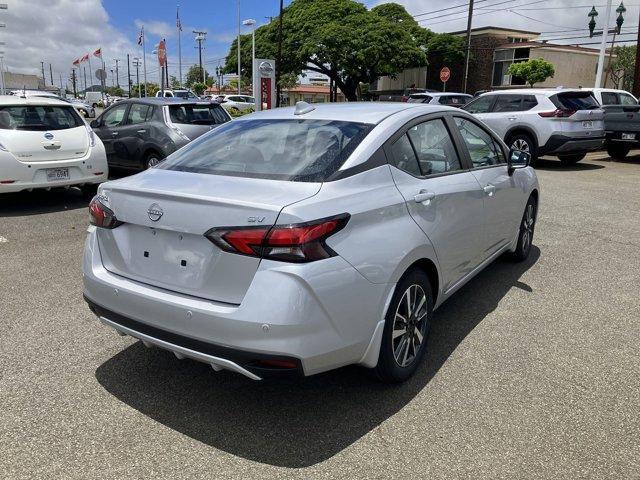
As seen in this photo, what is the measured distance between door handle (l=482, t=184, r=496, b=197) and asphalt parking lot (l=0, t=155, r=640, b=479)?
3.10 ft

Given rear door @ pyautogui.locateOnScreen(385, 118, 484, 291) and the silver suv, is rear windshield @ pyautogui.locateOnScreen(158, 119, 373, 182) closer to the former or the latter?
the silver suv

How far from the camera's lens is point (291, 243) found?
2.45 meters

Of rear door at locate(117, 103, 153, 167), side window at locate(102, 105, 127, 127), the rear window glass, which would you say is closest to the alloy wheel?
rear door at locate(117, 103, 153, 167)

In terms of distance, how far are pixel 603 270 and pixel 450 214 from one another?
283 cm

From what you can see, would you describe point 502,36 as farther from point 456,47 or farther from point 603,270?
point 603,270

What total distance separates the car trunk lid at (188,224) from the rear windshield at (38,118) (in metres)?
5.56

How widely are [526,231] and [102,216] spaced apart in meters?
4.20

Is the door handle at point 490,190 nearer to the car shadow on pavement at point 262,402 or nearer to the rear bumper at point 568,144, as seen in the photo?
the car shadow on pavement at point 262,402

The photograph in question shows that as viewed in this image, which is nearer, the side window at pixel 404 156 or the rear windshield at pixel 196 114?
the side window at pixel 404 156

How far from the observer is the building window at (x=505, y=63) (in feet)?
144

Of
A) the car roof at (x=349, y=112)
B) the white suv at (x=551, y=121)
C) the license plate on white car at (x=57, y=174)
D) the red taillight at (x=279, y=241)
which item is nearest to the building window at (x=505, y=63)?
the white suv at (x=551, y=121)

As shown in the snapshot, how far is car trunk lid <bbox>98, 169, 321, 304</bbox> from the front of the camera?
2539mm

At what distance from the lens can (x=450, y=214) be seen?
360 cm

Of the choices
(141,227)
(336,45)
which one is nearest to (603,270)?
(141,227)
